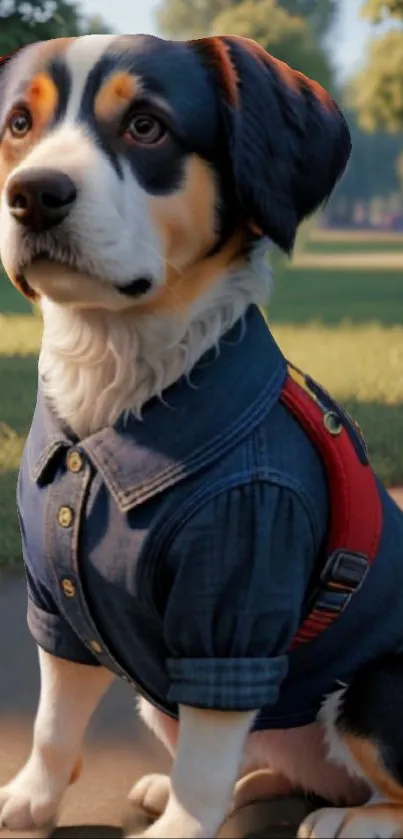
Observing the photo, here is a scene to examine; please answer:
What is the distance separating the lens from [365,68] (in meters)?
17.4

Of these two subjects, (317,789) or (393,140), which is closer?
(317,789)

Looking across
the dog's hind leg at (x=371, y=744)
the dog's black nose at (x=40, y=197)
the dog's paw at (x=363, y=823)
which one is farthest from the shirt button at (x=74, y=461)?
the dog's paw at (x=363, y=823)

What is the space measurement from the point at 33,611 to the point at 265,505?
69 centimetres

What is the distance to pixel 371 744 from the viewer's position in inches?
88.2

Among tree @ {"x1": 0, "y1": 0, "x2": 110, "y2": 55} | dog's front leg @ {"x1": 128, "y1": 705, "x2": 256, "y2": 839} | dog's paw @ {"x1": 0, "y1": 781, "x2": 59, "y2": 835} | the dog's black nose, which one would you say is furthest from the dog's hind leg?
tree @ {"x1": 0, "y1": 0, "x2": 110, "y2": 55}

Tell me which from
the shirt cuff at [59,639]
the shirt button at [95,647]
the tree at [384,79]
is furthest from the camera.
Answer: the tree at [384,79]

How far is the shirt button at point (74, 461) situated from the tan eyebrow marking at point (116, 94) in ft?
2.06

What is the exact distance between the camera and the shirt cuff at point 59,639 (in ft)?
7.52

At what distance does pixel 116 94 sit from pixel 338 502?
2.85 ft

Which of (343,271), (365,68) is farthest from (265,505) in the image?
(343,271)

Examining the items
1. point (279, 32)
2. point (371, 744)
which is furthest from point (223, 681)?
point (279, 32)

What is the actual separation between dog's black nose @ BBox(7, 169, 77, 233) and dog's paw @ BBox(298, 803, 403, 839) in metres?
1.42

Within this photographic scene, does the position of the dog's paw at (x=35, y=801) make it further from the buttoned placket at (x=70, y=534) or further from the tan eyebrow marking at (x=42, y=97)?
the tan eyebrow marking at (x=42, y=97)

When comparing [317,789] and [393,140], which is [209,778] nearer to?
[317,789]
